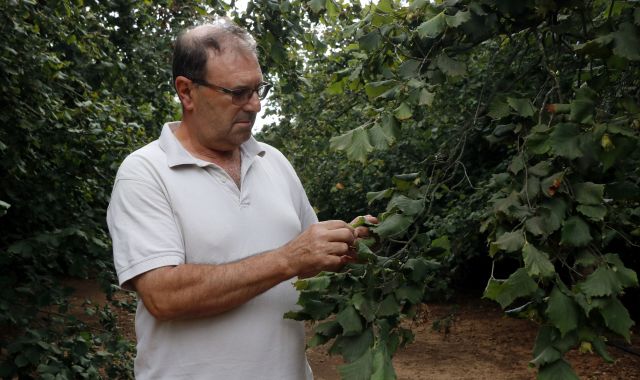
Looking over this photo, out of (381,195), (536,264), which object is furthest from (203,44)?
(536,264)

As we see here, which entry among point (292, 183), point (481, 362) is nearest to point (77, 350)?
point (292, 183)

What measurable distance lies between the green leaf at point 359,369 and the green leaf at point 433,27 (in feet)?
2.79

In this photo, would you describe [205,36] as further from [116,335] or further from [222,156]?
[116,335]

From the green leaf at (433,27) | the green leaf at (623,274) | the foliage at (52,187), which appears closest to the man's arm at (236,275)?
the green leaf at (433,27)

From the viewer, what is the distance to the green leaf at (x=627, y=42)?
179 cm

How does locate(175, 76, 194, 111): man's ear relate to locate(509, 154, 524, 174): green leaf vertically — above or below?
above

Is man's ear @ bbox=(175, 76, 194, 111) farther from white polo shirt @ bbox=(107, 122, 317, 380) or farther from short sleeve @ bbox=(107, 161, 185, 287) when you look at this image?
short sleeve @ bbox=(107, 161, 185, 287)

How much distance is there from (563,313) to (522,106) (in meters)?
0.58

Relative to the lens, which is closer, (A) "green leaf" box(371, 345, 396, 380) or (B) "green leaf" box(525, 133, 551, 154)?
(A) "green leaf" box(371, 345, 396, 380)

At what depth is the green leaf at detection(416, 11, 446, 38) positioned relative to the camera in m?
1.99

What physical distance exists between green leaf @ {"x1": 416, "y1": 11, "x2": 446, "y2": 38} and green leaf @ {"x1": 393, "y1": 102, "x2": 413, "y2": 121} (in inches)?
7.5

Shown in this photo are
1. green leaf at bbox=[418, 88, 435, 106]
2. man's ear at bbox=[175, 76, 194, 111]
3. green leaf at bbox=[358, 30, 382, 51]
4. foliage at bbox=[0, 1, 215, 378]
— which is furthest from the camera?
foliage at bbox=[0, 1, 215, 378]

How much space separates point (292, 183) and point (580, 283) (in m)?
1.17

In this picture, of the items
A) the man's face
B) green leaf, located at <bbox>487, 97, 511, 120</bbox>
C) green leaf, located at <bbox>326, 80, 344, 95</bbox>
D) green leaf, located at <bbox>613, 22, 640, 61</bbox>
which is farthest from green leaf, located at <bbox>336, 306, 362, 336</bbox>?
green leaf, located at <bbox>326, 80, 344, 95</bbox>
